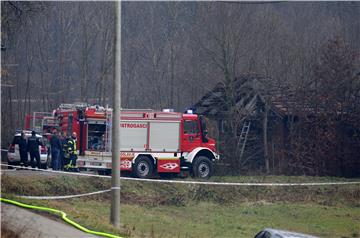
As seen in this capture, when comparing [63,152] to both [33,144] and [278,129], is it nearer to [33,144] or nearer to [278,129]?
[33,144]

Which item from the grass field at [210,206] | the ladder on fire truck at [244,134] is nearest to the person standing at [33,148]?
the grass field at [210,206]

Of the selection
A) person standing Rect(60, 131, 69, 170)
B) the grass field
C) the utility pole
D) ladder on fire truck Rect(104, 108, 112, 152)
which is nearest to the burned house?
the grass field

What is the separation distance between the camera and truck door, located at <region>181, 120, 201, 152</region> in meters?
29.0

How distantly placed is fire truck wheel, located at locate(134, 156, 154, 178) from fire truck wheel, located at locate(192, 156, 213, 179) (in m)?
1.88

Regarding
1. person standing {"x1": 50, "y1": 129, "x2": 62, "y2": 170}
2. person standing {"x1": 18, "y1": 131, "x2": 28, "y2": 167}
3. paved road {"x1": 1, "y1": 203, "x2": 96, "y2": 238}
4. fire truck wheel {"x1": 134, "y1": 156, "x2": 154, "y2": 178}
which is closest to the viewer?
paved road {"x1": 1, "y1": 203, "x2": 96, "y2": 238}

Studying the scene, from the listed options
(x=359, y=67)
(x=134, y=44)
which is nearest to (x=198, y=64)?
(x=359, y=67)

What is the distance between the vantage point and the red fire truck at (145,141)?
2798cm

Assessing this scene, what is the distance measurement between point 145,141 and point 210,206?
420cm

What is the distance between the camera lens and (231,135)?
3828 cm

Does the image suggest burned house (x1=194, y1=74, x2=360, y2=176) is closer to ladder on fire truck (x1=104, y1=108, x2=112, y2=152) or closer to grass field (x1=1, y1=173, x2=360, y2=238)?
grass field (x1=1, y1=173, x2=360, y2=238)

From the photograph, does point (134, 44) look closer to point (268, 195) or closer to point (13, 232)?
point (268, 195)

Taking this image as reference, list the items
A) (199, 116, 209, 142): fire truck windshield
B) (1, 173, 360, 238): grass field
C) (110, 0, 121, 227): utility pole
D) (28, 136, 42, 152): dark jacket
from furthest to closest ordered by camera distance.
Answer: (199, 116, 209, 142): fire truck windshield, (28, 136, 42, 152): dark jacket, (1, 173, 360, 238): grass field, (110, 0, 121, 227): utility pole

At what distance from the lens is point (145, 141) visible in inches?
1127

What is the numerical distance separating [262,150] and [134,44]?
731 inches
